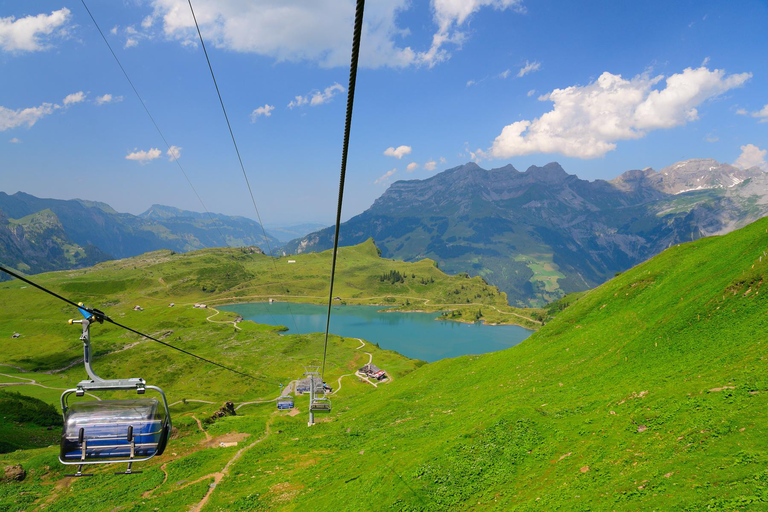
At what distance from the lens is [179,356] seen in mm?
137500

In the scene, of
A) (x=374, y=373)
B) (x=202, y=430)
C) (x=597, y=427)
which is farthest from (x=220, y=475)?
(x=374, y=373)

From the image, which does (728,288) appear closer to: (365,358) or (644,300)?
(644,300)

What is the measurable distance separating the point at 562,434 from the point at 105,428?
78.1 ft

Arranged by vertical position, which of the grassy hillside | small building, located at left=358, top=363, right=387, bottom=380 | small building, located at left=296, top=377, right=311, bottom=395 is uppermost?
the grassy hillside

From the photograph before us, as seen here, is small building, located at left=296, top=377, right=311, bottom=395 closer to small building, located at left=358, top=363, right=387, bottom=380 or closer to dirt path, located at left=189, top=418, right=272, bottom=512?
small building, located at left=358, top=363, right=387, bottom=380

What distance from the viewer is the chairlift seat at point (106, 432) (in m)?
14.6

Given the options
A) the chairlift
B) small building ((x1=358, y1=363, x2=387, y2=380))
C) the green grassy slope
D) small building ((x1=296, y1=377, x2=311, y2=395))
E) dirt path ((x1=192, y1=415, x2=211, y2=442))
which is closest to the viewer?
the chairlift

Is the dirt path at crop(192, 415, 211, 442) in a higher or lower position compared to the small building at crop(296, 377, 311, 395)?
higher

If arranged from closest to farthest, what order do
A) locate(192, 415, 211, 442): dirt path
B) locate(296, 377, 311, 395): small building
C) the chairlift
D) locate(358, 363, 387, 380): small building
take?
the chairlift
locate(192, 415, 211, 442): dirt path
locate(296, 377, 311, 395): small building
locate(358, 363, 387, 380): small building

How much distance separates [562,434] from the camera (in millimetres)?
21891

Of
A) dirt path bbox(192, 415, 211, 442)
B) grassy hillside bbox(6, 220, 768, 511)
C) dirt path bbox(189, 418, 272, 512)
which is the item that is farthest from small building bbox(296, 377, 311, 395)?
dirt path bbox(189, 418, 272, 512)

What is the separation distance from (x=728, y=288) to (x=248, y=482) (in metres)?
43.4

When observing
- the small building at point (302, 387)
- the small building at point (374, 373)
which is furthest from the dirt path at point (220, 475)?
the small building at point (374, 373)

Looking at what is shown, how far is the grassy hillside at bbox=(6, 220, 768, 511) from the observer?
15.7 m
